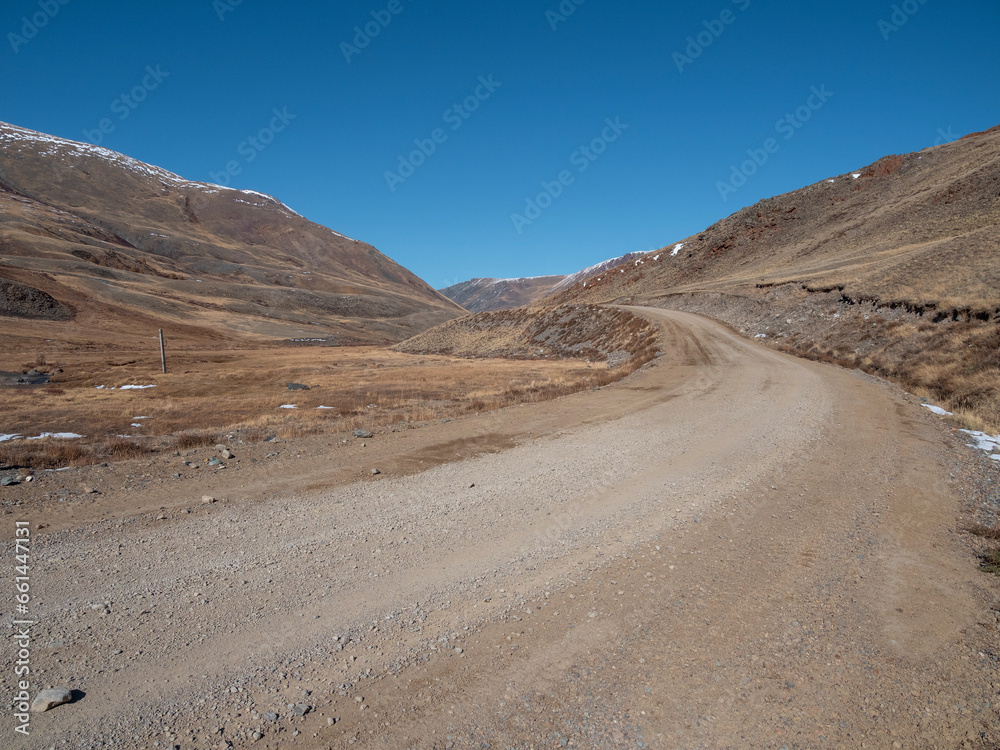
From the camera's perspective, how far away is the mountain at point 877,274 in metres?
18.2

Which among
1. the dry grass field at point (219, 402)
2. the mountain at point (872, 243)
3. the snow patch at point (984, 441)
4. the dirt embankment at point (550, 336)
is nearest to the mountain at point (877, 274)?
the mountain at point (872, 243)

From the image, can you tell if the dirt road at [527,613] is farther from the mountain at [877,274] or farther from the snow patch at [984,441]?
the mountain at [877,274]

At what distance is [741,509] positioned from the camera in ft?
23.6

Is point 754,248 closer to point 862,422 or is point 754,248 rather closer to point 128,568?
point 862,422

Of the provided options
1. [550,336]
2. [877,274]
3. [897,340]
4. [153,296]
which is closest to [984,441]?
[897,340]

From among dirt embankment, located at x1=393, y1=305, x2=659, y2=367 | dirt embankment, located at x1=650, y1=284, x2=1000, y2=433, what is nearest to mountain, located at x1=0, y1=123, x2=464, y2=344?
dirt embankment, located at x1=393, y1=305, x2=659, y2=367

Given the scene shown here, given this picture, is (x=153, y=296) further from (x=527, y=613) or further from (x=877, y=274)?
(x=527, y=613)

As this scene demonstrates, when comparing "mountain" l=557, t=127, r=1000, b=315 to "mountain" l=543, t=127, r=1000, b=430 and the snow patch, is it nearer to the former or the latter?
"mountain" l=543, t=127, r=1000, b=430

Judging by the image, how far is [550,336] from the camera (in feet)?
169

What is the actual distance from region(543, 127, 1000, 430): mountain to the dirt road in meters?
8.87

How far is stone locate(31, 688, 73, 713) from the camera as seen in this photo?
334 centimetres

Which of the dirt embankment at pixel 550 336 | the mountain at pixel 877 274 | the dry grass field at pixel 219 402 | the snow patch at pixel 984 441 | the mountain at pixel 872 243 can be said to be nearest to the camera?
the snow patch at pixel 984 441

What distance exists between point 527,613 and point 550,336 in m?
47.5

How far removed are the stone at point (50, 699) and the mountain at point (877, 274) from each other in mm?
16190
